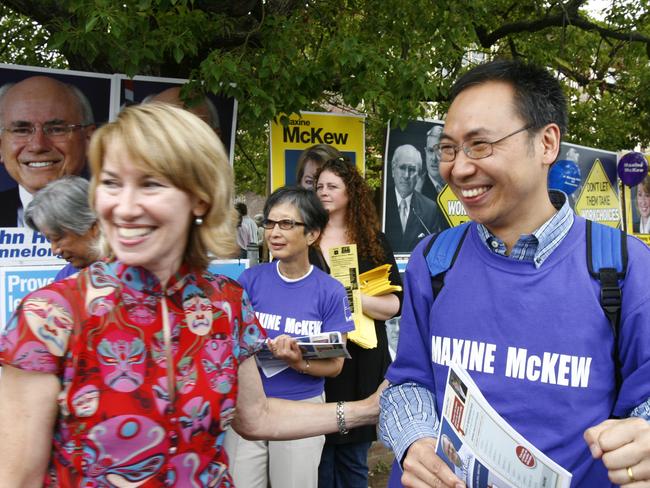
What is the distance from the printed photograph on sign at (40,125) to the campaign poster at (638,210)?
10.3 meters

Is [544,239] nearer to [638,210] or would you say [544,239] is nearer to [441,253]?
[441,253]

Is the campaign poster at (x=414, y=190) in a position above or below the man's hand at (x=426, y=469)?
above

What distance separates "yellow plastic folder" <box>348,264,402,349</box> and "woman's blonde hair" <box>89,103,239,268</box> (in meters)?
2.33

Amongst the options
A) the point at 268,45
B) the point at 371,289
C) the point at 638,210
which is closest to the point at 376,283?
the point at 371,289

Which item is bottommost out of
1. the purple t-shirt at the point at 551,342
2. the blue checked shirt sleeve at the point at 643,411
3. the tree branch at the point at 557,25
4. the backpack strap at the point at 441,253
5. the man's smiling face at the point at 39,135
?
the blue checked shirt sleeve at the point at 643,411

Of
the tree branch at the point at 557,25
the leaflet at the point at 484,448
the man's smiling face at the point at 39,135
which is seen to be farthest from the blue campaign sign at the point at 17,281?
the tree branch at the point at 557,25

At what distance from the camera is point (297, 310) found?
3592 mm

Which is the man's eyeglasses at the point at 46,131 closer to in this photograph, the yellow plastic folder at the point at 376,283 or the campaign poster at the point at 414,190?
the yellow plastic folder at the point at 376,283

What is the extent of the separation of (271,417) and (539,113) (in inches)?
48.7

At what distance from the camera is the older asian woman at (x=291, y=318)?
11.1 ft

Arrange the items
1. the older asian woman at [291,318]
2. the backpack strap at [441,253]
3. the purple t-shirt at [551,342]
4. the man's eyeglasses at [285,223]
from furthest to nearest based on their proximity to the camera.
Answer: the man's eyeglasses at [285,223], the older asian woman at [291,318], the backpack strap at [441,253], the purple t-shirt at [551,342]

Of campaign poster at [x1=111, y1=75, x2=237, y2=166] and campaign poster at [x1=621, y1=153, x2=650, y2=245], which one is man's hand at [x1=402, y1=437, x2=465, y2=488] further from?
campaign poster at [x1=621, y1=153, x2=650, y2=245]

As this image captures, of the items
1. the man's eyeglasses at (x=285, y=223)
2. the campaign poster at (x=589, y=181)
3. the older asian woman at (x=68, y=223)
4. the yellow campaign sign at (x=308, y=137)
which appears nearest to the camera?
the older asian woman at (x=68, y=223)

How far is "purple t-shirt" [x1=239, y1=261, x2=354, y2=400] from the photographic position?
11.5ft
